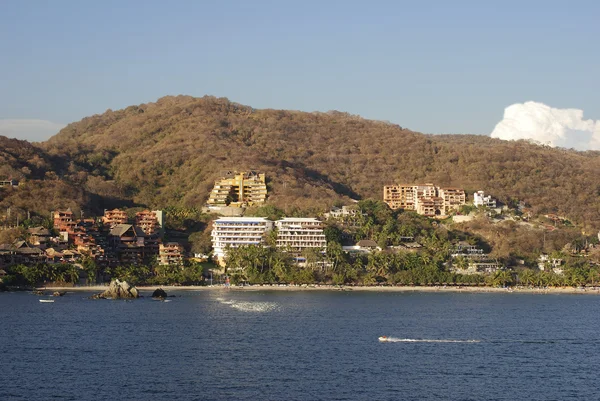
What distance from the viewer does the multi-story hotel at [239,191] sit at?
131625 mm

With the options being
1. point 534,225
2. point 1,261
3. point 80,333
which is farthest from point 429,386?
point 534,225

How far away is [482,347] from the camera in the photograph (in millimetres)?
57031

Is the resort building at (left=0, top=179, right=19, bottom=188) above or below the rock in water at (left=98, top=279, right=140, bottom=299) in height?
above

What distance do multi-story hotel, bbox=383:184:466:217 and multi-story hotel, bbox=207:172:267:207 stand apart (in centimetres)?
1850

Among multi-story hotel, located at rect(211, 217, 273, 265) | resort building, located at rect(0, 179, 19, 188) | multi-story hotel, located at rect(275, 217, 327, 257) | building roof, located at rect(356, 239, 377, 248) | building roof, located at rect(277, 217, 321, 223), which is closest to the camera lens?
multi-story hotel, located at rect(275, 217, 327, 257)

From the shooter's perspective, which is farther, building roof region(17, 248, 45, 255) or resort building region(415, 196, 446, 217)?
resort building region(415, 196, 446, 217)

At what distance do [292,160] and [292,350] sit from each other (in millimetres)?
103220

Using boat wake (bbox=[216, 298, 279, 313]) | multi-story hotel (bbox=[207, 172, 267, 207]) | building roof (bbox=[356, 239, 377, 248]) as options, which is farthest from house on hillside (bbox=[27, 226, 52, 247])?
building roof (bbox=[356, 239, 377, 248])

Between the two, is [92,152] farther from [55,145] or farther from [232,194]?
[232,194]

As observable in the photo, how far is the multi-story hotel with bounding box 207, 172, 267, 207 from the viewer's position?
132 metres

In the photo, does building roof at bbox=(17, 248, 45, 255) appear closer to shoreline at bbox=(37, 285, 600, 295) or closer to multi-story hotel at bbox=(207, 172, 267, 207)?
shoreline at bbox=(37, 285, 600, 295)

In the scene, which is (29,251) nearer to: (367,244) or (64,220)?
(64,220)

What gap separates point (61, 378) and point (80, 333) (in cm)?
1528

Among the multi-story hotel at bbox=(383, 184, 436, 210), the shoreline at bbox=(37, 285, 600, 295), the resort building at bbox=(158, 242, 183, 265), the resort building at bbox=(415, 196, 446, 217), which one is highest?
the multi-story hotel at bbox=(383, 184, 436, 210)
